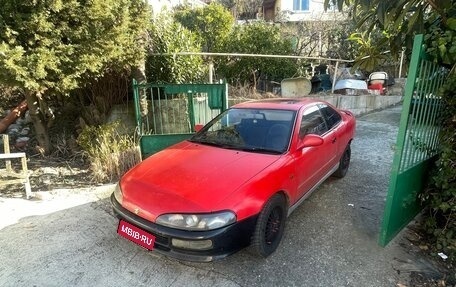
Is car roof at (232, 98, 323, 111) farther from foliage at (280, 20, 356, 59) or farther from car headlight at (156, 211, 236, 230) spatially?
foliage at (280, 20, 356, 59)

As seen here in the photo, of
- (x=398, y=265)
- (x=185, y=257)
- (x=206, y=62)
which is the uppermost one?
(x=206, y=62)

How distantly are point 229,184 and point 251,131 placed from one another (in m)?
0.99

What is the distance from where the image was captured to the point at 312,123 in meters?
3.62

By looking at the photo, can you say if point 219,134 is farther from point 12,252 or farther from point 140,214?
point 12,252

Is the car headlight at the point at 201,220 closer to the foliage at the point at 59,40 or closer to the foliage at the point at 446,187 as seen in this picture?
the foliage at the point at 446,187

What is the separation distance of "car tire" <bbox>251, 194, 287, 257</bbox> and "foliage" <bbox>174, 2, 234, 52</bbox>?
24.9 ft

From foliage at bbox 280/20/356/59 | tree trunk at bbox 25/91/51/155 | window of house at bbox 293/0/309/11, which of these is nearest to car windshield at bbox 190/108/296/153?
tree trunk at bbox 25/91/51/155

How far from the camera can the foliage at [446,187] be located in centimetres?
281

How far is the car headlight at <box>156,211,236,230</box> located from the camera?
2.30 meters

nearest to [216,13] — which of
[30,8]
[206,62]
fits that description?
[206,62]

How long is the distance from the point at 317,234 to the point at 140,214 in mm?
1835

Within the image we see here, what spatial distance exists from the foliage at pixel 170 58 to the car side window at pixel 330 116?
3506 millimetres

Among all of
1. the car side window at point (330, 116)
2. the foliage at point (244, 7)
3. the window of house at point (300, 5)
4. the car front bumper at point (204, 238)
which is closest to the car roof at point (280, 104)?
the car side window at point (330, 116)

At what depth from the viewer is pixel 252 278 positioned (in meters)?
2.55
